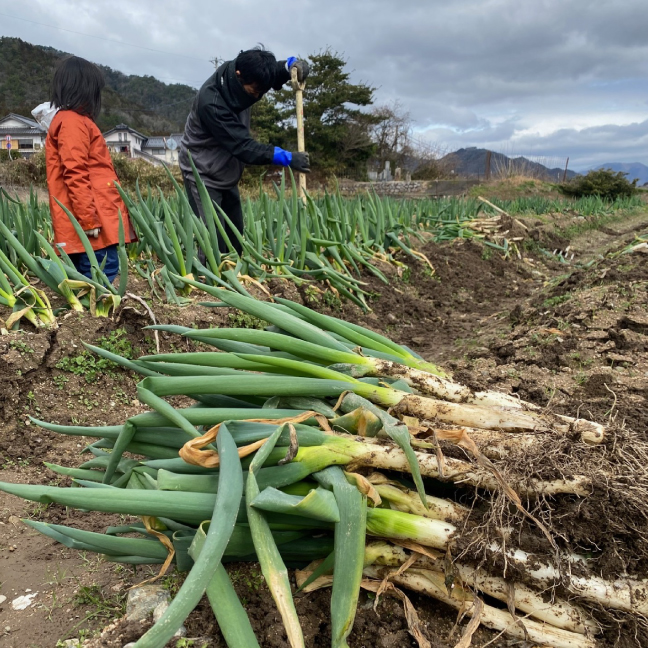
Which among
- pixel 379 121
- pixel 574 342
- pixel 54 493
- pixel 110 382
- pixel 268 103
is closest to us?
pixel 54 493

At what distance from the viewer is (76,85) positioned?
3.01 m

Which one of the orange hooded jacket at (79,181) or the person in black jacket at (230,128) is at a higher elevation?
the person in black jacket at (230,128)

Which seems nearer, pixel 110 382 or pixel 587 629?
pixel 587 629

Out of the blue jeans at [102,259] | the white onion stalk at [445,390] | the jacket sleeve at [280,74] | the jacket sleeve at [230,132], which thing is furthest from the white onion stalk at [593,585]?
the jacket sleeve at [280,74]

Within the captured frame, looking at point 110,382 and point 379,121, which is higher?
point 379,121

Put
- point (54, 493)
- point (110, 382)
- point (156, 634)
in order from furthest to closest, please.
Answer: point (110, 382), point (54, 493), point (156, 634)

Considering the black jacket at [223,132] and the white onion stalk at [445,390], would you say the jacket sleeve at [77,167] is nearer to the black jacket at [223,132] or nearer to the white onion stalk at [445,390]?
the black jacket at [223,132]

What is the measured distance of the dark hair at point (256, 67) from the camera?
3729mm

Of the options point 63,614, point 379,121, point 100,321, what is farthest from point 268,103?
point 63,614

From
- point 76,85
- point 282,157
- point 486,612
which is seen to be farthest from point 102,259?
point 486,612

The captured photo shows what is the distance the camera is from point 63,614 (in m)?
1.14

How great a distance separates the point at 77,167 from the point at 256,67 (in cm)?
148

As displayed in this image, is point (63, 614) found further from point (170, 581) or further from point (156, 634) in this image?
point (156, 634)

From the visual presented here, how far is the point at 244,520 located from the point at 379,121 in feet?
91.4
